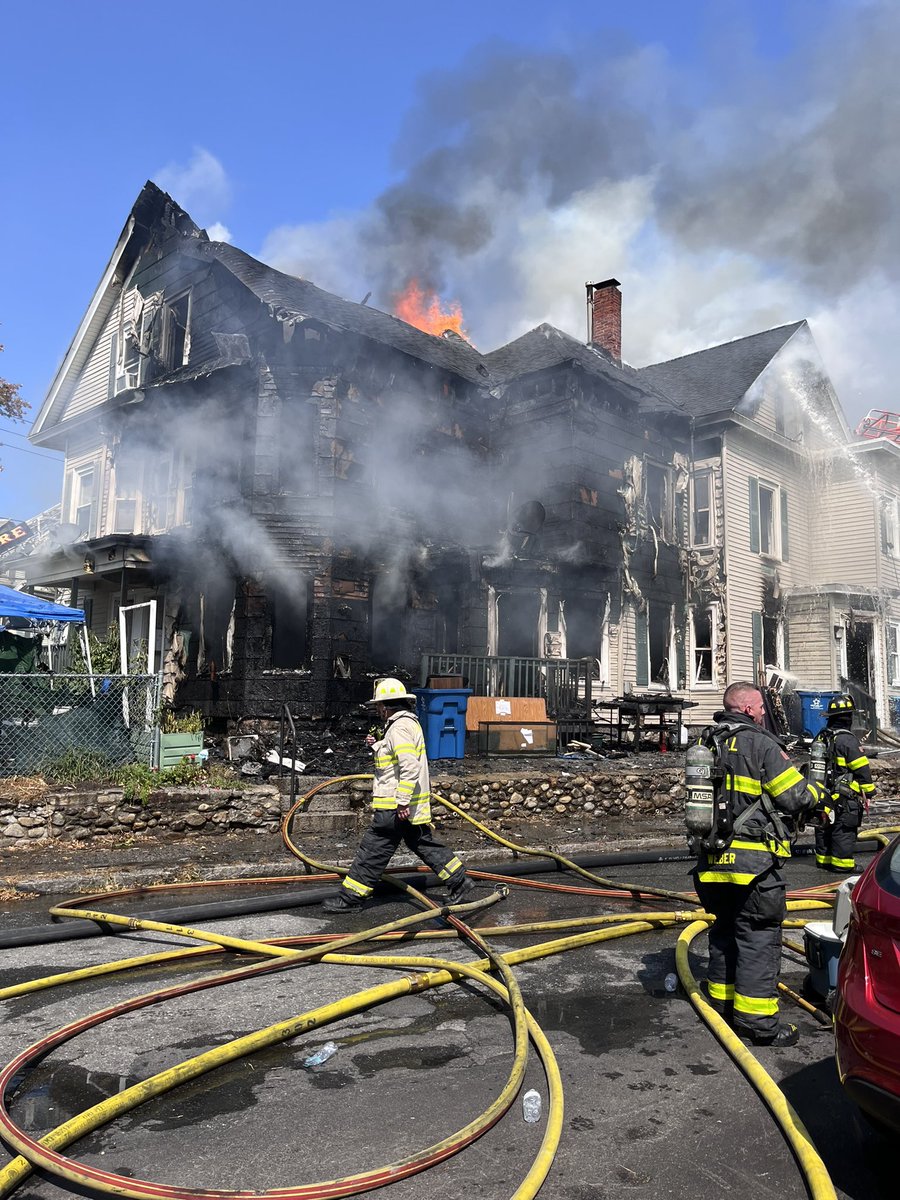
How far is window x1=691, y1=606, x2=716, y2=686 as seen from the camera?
20.2m

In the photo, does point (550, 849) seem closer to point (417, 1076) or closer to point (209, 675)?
point (417, 1076)

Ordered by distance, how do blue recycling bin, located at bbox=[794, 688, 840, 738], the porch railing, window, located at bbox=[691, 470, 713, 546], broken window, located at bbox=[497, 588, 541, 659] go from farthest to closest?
1. window, located at bbox=[691, 470, 713, 546]
2. blue recycling bin, located at bbox=[794, 688, 840, 738]
3. broken window, located at bbox=[497, 588, 541, 659]
4. the porch railing

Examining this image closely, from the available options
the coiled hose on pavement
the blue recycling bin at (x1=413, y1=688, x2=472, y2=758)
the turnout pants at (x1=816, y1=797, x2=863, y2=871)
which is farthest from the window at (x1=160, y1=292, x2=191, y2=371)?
the turnout pants at (x1=816, y1=797, x2=863, y2=871)

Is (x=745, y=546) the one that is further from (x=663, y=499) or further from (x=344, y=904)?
(x=344, y=904)

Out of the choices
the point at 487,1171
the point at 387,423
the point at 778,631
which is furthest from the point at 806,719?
the point at 487,1171

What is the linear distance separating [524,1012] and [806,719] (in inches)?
645

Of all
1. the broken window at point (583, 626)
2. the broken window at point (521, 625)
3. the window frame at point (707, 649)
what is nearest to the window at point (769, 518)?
the window frame at point (707, 649)

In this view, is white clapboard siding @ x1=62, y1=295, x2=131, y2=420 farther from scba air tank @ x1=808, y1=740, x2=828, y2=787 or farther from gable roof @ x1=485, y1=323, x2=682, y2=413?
scba air tank @ x1=808, y1=740, x2=828, y2=787

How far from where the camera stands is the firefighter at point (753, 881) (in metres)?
3.77

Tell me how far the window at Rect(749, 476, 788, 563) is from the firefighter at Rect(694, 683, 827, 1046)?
1829cm

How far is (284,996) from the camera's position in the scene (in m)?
4.42

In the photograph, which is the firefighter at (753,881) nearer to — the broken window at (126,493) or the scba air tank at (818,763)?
the scba air tank at (818,763)

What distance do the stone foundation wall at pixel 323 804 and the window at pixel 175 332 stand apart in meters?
10.9

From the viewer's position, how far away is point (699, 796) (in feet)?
12.9
